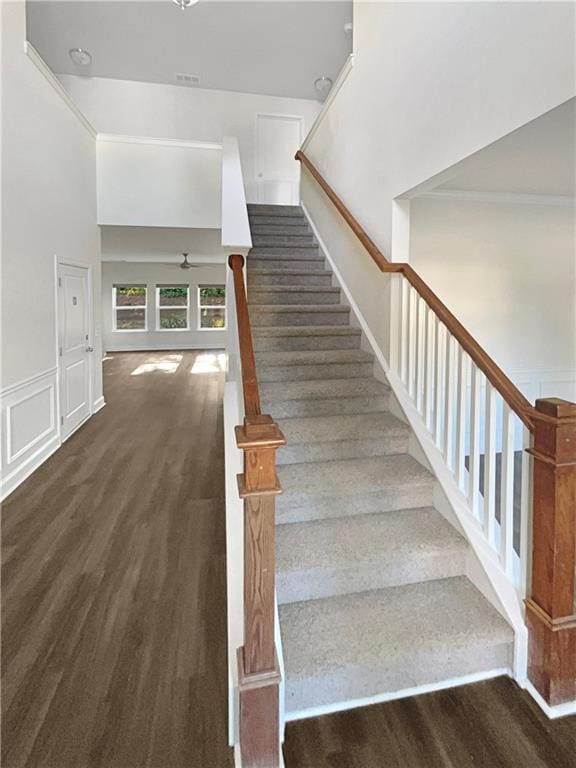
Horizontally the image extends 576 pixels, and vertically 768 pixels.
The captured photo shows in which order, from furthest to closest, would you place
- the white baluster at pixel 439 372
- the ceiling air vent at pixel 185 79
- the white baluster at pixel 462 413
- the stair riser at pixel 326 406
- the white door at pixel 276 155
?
the white door at pixel 276 155, the ceiling air vent at pixel 185 79, the stair riser at pixel 326 406, the white baluster at pixel 439 372, the white baluster at pixel 462 413

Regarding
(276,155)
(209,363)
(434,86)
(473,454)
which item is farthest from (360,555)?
(209,363)

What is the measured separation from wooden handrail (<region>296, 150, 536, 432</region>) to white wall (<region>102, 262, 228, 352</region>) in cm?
884


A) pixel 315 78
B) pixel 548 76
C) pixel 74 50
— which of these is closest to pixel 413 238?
pixel 548 76

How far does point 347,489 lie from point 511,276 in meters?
2.77

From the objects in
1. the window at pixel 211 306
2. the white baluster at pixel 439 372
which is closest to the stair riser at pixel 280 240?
the white baluster at pixel 439 372

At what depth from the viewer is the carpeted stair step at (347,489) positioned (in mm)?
2102

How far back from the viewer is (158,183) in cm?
546

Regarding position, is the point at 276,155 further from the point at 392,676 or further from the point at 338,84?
the point at 392,676

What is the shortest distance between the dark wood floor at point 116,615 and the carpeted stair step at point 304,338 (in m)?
1.21

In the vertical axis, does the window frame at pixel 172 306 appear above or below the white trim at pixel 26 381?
above

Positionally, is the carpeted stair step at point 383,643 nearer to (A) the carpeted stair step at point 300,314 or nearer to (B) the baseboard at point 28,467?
(A) the carpeted stair step at point 300,314

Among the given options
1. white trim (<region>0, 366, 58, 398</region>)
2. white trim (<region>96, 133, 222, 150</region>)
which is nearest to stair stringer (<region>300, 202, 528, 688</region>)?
white trim (<region>0, 366, 58, 398</region>)

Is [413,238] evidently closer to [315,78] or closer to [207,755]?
[207,755]

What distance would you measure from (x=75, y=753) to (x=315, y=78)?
7.60 meters
